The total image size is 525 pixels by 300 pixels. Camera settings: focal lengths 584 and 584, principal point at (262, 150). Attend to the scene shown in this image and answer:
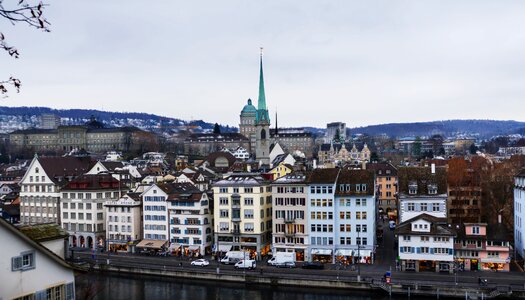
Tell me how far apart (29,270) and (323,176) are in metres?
53.6

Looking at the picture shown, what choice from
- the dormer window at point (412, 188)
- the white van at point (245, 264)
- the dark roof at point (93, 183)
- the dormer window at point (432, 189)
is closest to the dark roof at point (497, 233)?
the dormer window at point (432, 189)

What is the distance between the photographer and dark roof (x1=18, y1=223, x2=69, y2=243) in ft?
49.8

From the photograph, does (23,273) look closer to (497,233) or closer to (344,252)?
(344,252)

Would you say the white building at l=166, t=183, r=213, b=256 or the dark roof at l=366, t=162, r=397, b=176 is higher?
the dark roof at l=366, t=162, r=397, b=176

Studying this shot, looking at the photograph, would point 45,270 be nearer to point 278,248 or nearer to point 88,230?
point 278,248

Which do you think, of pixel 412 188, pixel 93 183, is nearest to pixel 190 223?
pixel 93 183

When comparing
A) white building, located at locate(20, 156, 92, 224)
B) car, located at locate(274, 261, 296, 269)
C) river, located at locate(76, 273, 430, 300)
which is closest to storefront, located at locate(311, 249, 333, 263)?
car, located at locate(274, 261, 296, 269)

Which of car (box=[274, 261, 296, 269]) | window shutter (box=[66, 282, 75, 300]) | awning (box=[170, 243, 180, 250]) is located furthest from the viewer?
awning (box=[170, 243, 180, 250])

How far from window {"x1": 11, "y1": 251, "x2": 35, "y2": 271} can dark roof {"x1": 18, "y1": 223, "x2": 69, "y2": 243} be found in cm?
247

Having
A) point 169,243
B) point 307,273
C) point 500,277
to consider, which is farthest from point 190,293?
point 500,277

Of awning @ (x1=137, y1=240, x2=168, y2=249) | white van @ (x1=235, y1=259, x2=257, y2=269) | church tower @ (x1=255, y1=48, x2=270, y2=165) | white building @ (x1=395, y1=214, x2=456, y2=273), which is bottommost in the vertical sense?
white van @ (x1=235, y1=259, x2=257, y2=269)

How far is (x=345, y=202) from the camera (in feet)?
207

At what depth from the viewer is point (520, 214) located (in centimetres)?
6016

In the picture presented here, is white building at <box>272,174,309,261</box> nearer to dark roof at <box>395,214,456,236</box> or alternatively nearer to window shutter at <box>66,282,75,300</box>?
dark roof at <box>395,214,456,236</box>
